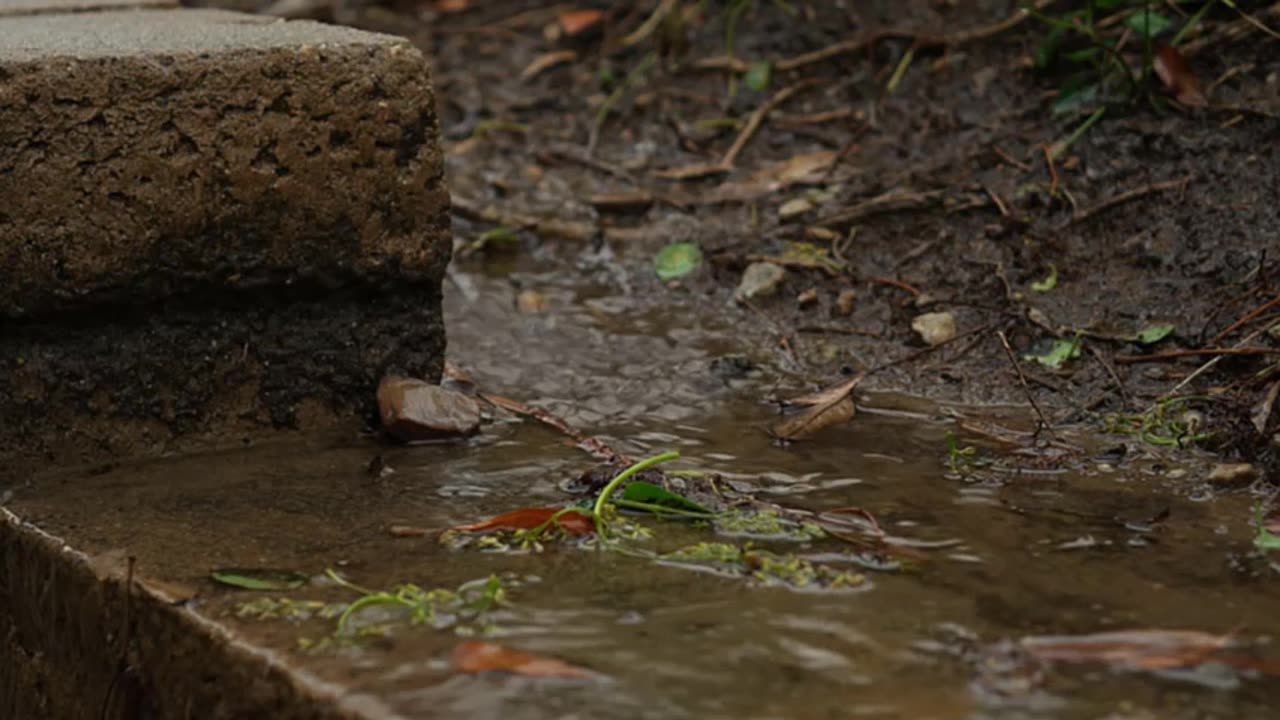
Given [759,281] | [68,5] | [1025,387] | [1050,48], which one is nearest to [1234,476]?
[1025,387]

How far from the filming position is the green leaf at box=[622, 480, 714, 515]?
86.2 inches

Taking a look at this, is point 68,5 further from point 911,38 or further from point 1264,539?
point 1264,539

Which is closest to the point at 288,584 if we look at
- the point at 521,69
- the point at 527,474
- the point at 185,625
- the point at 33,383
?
the point at 185,625

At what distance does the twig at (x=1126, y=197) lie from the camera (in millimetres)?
3381

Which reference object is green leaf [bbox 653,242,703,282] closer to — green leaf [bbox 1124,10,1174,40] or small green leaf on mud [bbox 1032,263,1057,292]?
small green leaf on mud [bbox 1032,263,1057,292]

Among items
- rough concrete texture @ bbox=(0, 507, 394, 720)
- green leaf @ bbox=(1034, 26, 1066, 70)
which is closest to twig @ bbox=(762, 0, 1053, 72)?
green leaf @ bbox=(1034, 26, 1066, 70)

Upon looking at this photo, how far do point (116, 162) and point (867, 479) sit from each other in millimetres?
1266

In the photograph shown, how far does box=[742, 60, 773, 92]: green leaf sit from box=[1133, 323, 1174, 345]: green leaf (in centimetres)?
182

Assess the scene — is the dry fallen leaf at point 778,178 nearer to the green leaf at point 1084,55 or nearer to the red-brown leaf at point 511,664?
the green leaf at point 1084,55

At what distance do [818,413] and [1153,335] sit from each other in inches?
27.9

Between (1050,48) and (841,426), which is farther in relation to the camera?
(1050,48)

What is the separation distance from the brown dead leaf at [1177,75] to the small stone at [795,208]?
87 cm

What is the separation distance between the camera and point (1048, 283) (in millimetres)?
3268

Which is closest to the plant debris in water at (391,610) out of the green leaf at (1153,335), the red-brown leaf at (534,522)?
the red-brown leaf at (534,522)
